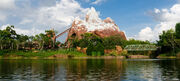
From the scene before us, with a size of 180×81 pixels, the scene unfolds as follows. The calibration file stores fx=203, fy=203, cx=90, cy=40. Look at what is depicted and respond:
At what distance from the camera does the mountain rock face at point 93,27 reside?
143 m

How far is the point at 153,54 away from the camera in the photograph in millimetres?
117438

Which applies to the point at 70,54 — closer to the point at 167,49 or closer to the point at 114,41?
the point at 114,41

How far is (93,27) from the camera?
145125mm

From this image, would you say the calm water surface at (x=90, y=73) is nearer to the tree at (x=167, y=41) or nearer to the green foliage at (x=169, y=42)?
the green foliage at (x=169, y=42)

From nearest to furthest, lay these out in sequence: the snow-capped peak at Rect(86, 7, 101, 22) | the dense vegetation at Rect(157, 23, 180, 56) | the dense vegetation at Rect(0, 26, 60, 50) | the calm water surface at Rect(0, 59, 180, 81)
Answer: the calm water surface at Rect(0, 59, 180, 81), the dense vegetation at Rect(157, 23, 180, 56), the dense vegetation at Rect(0, 26, 60, 50), the snow-capped peak at Rect(86, 7, 101, 22)

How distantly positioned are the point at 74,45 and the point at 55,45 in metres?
15.4

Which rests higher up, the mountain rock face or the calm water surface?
the mountain rock face

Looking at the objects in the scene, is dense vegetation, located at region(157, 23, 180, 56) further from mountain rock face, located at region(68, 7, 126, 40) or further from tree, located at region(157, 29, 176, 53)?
mountain rock face, located at region(68, 7, 126, 40)

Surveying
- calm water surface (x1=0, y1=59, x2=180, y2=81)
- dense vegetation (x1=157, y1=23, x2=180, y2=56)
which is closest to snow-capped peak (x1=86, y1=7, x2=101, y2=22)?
dense vegetation (x1=157, y1=23, x2=180, y2=56)

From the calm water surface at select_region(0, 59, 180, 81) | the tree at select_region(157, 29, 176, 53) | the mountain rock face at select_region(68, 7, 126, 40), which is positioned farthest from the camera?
the mountain rock face at select_region(68, 7, 126, 40)

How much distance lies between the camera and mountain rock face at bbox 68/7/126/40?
143m

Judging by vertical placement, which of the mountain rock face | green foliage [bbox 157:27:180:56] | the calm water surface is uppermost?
the mountain rock face

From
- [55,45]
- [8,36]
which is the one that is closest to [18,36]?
[8,36]

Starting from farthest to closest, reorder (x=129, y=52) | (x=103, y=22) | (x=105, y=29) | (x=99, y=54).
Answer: (x=103, y=22), (x=105, y=29), (x=129, y=52), (x=99, y=54)
